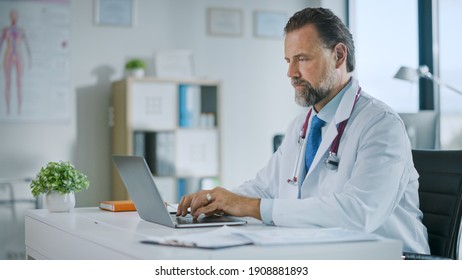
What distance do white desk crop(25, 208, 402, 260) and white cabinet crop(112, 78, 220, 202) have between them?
2.37 metres

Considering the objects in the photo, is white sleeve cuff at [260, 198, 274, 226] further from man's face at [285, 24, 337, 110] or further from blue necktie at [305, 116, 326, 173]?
man's face at [285, 24, 337, 110]

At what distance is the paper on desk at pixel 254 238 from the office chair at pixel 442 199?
594 mm

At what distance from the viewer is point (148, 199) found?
1.87 meters

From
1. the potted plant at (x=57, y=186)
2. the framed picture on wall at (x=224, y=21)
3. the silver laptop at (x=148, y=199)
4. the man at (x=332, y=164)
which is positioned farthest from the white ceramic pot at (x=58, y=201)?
the framed picture on wall at (x=224, y=21)

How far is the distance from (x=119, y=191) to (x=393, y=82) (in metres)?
2.15

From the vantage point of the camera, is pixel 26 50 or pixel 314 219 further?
pixel 26 50

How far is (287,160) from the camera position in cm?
229

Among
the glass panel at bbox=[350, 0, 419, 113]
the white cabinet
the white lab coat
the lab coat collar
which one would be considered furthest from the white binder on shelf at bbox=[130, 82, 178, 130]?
the lab coat collar

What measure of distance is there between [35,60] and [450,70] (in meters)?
2.84

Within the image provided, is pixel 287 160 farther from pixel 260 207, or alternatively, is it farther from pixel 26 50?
pixel 26 50

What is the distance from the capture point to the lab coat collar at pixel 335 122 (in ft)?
6.76

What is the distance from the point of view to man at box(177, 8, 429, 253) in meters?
1.80

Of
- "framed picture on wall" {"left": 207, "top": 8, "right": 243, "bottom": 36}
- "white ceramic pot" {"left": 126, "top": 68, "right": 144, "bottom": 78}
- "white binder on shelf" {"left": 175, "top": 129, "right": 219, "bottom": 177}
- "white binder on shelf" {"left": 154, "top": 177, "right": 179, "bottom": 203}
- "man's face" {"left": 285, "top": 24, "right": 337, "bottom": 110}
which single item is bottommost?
"white binder on shelf" {"left": 154, "top": 177, "right": 179, "bottom": 203}

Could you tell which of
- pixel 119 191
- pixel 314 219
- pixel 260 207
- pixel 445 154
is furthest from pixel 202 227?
pixel 119 191
